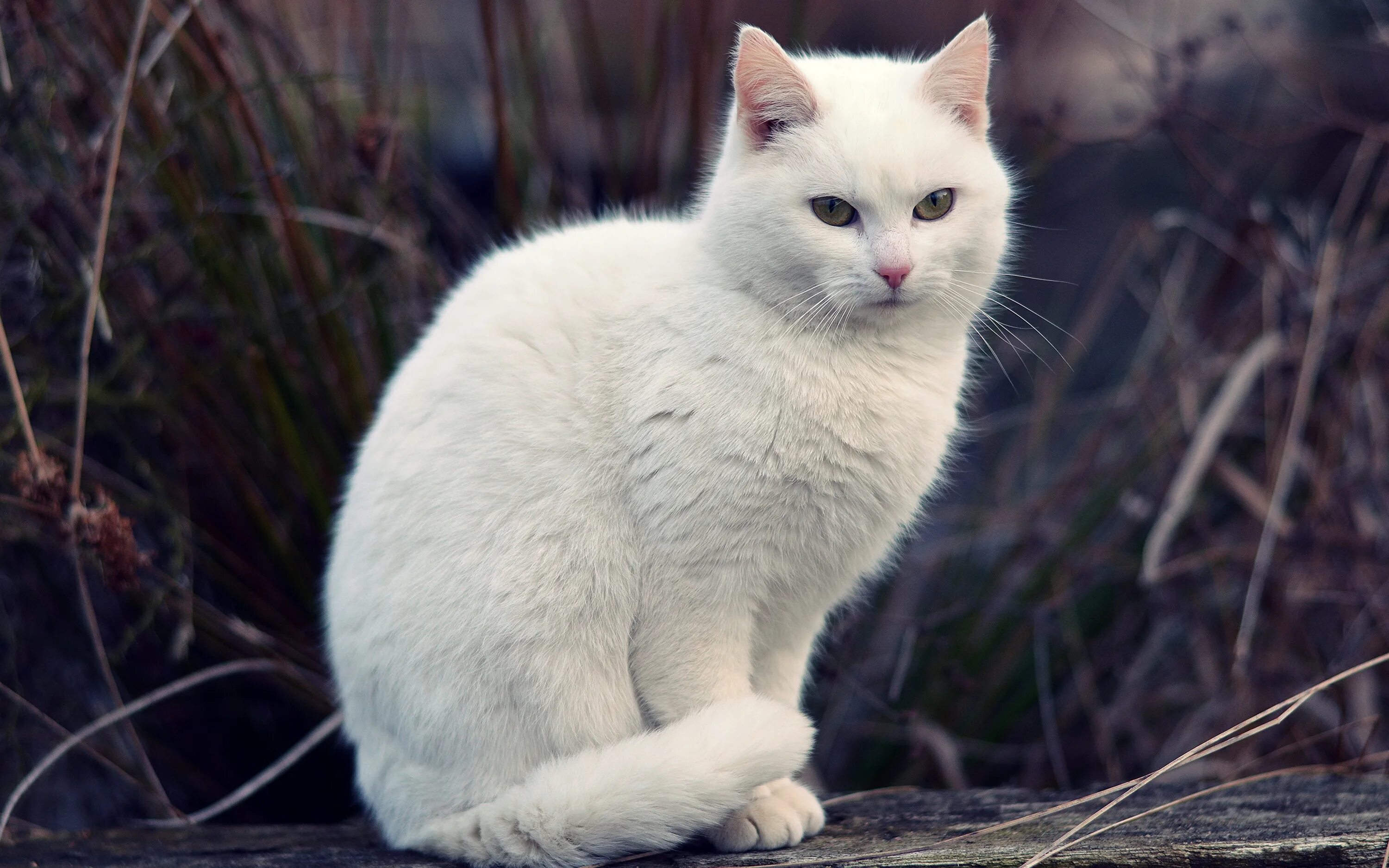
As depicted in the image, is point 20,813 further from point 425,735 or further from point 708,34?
point 708,34

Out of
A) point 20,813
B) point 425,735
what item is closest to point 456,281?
point 425,735

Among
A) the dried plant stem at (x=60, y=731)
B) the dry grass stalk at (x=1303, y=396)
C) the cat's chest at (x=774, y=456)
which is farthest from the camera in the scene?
the dry grass stalk at (x=1303, y=396)

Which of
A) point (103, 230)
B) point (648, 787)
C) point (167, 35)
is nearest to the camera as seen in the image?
point (648, 787)

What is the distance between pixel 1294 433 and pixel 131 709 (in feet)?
7.30

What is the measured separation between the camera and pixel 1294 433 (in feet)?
7.22

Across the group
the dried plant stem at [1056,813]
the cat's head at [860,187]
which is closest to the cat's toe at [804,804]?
the dried plant stem at [1056,813]

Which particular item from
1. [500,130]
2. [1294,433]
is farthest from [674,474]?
[1294,433]

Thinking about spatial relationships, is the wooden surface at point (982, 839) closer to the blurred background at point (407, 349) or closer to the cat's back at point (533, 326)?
the blurred background at point (407, 349)

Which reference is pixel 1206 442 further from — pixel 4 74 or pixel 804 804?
pixel 4 74

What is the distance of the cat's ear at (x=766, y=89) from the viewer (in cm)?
145

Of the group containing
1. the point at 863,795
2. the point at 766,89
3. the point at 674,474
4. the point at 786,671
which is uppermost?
the point at 766,89

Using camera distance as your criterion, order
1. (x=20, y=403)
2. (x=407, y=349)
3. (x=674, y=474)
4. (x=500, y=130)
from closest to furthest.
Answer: (x=674, y=474)
(x=20, y=403)
(x=500, y=130)
(x=407, y=349)

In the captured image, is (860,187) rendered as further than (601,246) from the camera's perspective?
No

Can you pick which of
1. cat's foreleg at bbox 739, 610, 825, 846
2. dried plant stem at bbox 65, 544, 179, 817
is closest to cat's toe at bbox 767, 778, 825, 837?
cat's foreleg at bbox 739, 610, 825, 846
